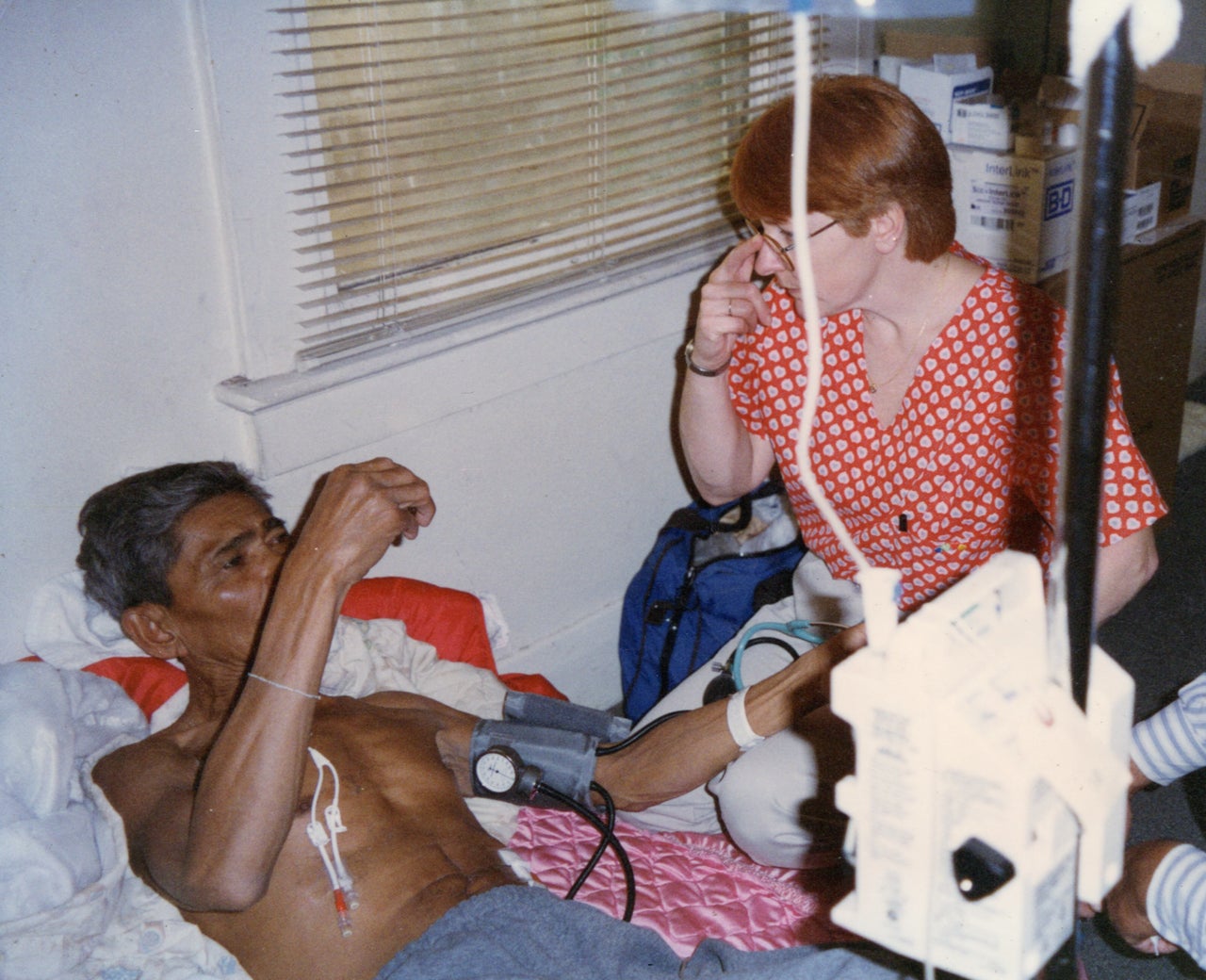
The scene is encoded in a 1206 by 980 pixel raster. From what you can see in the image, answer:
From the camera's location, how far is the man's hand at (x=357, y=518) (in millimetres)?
1488

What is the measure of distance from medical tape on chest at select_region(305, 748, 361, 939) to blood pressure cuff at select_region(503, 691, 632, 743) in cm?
34

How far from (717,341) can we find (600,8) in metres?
0.77

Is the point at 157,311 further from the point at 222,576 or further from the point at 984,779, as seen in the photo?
the point at 984,779

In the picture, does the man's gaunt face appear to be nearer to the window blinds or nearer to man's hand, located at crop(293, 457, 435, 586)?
man's hand, located at crop(293, 457, 435, 586)

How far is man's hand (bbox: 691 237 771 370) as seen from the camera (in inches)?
71.6

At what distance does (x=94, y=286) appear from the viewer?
1.73 meters

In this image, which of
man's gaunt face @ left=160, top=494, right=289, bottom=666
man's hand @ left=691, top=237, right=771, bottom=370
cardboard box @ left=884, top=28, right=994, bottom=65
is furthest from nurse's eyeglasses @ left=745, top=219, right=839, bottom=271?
cardboard box @ left=884, top=28, right=994, bottom=65

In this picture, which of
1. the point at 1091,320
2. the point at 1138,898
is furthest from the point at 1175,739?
the point at 1091,320

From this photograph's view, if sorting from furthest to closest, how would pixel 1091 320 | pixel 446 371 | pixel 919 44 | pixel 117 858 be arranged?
pixel 919 44, pixel 446 371, pixel 117 858, pixel 1091 320

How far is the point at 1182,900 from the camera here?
4.64ft

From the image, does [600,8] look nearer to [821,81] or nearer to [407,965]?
[821,81]

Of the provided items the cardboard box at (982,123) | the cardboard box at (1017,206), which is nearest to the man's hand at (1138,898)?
the cardboard box at (1017,206)

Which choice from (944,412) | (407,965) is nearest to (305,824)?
(407,965)

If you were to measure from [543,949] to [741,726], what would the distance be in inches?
14.4
